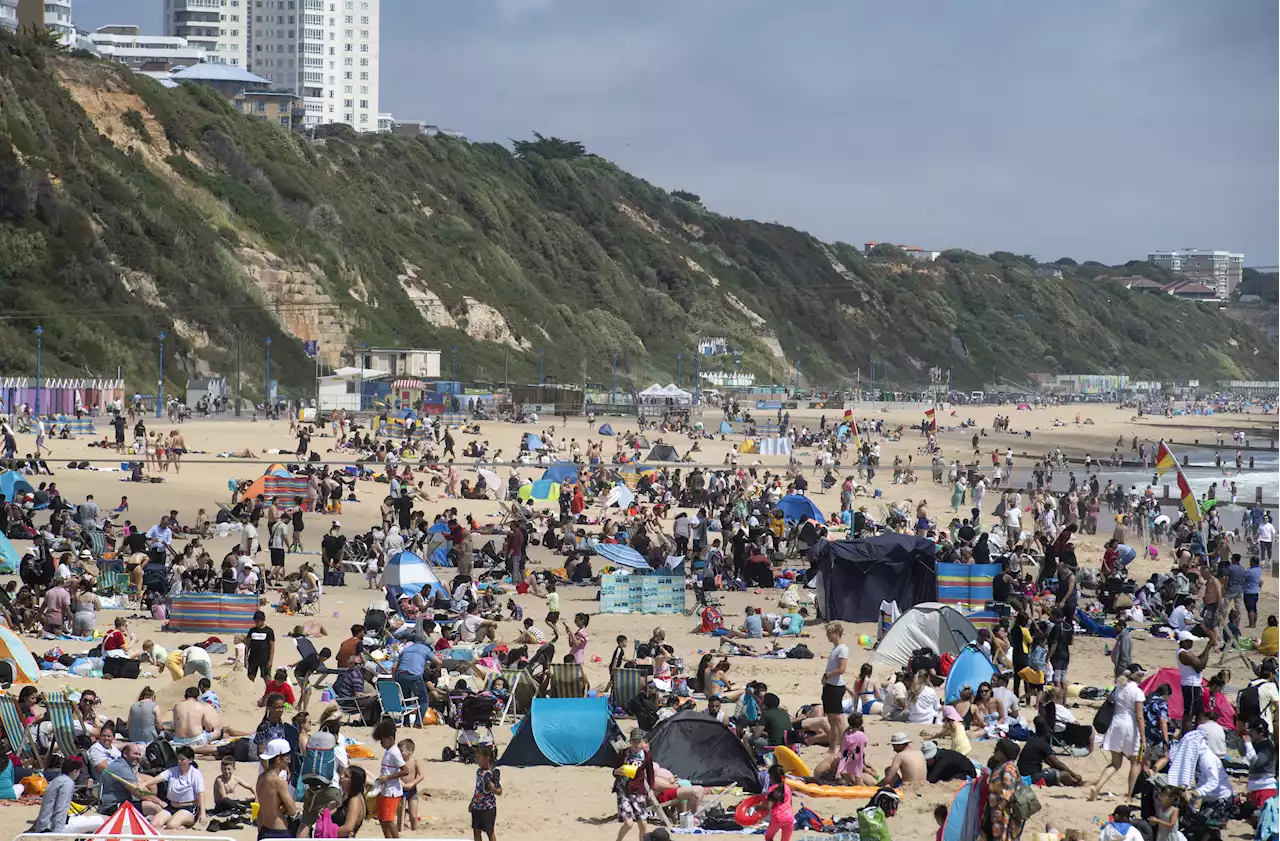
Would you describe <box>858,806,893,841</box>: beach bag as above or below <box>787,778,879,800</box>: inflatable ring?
above

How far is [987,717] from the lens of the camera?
11.7 m

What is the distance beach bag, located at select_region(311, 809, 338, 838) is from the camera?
788cm

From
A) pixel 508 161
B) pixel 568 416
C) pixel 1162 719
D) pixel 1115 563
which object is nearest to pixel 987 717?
pixel 1162 719

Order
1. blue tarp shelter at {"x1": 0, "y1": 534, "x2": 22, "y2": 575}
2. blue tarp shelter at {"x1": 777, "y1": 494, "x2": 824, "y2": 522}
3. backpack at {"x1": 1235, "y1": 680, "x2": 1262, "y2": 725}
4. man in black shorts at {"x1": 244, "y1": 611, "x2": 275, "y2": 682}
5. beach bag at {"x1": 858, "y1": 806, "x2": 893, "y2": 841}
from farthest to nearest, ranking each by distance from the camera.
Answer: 1. blue tarp shelter at {"x1": 777, "y1": 494, "x2": 824, "y2": 522}
2. blue tarp shelter at {"x1": 0, "y1": 534, "x2": 22, "y2": 575}
3. man in black shorts at {"x1": 244, "y1": 611, "x2": 275, "y2": 682}
4. backpack at {"x1": 1235, "y1": 680, "x2": 1262, "y2": 725}
5. beach bag at {"x1": 858, "y1": 806, "x2": 893, "y2": 841}

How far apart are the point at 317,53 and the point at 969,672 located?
143 m

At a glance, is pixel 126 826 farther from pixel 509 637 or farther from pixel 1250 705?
pixel 509 637

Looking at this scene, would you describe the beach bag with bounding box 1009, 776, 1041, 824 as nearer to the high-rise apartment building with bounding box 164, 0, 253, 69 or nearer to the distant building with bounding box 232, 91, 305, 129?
the distant building with bounding box 232, 91, 305, 129

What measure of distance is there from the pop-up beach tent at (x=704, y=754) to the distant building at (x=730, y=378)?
81925mm

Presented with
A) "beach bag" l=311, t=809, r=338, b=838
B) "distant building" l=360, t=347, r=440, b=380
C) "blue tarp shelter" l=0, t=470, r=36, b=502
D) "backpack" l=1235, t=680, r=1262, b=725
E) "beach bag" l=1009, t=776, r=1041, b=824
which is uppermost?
"distant building" l=360, t=347, r=440, b=380

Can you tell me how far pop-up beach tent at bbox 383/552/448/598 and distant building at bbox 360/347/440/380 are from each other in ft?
136

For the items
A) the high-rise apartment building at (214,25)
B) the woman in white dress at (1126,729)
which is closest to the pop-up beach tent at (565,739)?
the woman in white dress at (1126,729)

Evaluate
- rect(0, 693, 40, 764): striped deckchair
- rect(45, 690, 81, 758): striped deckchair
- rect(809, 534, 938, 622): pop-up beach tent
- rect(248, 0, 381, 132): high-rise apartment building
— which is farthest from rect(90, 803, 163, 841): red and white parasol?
rect(248, 0, 381, 132): high-rise apartment building

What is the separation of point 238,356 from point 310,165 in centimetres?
2999

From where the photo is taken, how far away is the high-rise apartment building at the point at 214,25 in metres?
147
